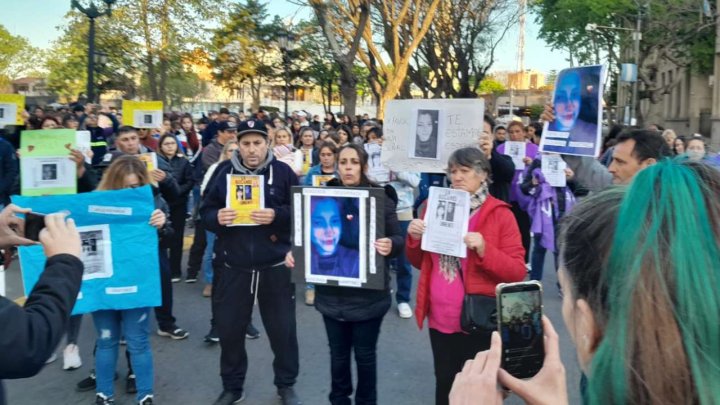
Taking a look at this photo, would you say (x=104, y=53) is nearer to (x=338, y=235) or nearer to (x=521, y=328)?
(x=338, y=235)

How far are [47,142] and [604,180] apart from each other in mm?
5028

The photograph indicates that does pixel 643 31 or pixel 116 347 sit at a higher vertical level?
pixel 643 31

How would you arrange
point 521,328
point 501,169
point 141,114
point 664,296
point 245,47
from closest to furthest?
1. point 664,296
2. point 521,328
3. point 501,169
4. point 141,114
5. point 245,47

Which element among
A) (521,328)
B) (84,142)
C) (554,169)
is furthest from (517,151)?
(521,328)

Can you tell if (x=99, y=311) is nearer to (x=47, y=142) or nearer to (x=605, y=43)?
(x=47, y=142)

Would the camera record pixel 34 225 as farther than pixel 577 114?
No

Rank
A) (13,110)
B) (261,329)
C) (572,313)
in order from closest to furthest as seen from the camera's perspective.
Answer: (572,313), (261,329), (13,110)

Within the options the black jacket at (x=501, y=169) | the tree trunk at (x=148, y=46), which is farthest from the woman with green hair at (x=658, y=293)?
the tree trunk at (x=148, y=46)

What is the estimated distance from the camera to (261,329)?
6.22m

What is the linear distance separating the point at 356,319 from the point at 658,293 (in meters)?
2.89

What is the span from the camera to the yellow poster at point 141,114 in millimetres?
9898

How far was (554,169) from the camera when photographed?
6961mm

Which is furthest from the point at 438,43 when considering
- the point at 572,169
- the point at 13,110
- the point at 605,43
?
the point at 572,169

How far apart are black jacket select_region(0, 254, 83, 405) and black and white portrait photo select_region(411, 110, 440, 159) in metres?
3.31
